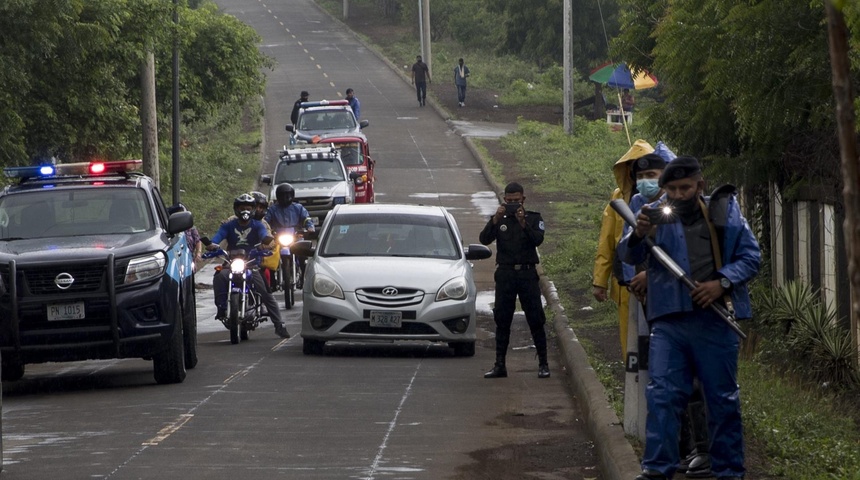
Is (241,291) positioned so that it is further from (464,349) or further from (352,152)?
(352,152)

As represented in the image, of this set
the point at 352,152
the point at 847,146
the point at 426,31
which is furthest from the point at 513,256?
the point at 426,31

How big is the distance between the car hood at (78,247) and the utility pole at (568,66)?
3480 cm

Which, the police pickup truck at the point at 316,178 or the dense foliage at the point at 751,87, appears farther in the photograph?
the police pickup truck at the point at 316,178

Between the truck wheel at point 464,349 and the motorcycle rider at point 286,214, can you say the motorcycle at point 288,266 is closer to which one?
the motorcycle rider at point 286,214

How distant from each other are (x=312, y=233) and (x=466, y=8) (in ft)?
203

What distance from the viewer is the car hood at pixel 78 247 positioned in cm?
1248

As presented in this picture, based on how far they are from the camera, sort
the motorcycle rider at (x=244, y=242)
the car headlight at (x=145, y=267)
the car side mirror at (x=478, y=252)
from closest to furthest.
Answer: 1. the car headlight at (x=145, y=267)
2. the car side mirror at (x=478, y=252)
3. the motorcycle rider at (x=244, y=242)

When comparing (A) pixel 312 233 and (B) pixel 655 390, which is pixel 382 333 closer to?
(A) pixel 312 233

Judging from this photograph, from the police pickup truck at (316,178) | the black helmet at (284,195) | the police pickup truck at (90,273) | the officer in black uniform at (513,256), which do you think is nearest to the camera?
the police pickup truck at (90,273)

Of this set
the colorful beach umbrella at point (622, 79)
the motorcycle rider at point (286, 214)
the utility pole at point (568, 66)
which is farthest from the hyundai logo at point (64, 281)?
the utility pole at point (568, 66)

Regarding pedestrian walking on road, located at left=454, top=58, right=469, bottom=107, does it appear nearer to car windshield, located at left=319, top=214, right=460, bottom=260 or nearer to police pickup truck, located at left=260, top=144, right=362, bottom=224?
police pickup truck, located at left=260, top=144, right=362, bottom=224

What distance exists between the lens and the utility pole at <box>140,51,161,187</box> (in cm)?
2470

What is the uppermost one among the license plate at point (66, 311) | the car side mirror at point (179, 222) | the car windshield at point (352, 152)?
the car windshield at point (352, 152)

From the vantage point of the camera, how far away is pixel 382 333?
48.4 ft
